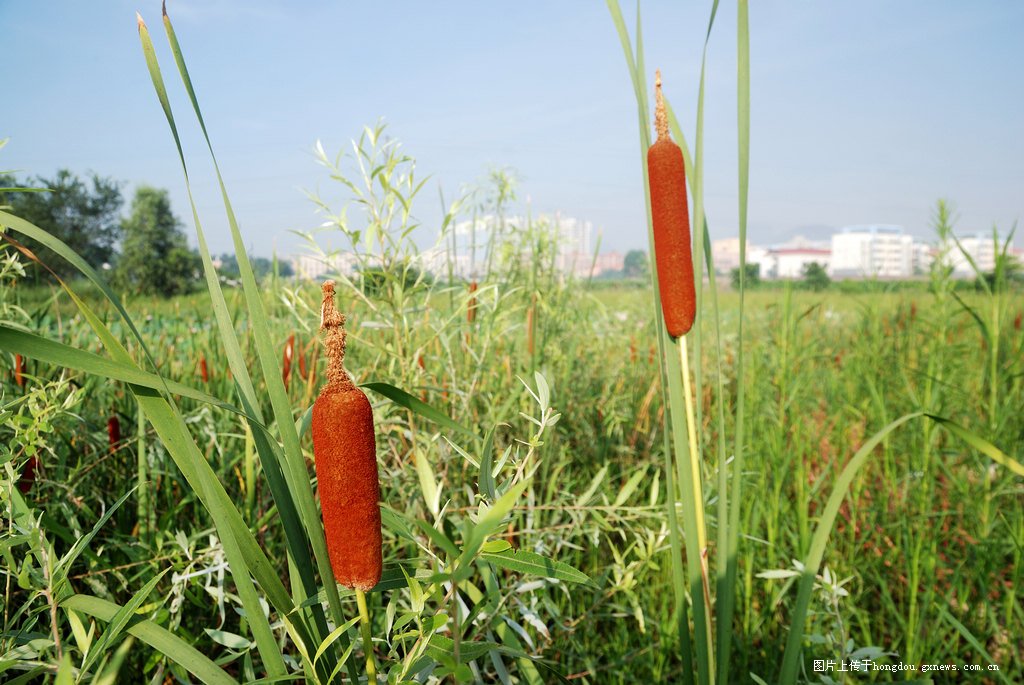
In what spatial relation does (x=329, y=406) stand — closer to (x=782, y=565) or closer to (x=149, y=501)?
(x=149, y=501)

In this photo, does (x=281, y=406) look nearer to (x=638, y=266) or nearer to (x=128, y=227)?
(x=638, y=266)

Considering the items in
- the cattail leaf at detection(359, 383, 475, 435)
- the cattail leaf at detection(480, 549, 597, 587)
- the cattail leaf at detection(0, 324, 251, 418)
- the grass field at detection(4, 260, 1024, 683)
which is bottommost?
the grass field at detection(4, 260, 1024, 683)

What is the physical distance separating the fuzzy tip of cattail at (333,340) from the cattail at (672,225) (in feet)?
1.50

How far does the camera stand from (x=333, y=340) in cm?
53

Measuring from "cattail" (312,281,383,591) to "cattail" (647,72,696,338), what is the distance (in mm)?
453

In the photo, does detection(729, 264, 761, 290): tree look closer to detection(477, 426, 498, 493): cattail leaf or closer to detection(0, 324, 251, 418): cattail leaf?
A: detection(477, 426, 498, 493): cattail leaf

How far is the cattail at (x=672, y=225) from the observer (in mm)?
819

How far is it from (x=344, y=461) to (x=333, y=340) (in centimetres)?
10

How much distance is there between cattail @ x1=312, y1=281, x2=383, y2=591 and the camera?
53cm

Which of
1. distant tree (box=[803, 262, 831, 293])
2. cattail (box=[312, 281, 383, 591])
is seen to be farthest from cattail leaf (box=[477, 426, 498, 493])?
distant tree (box=[803, 262, 831, 293])

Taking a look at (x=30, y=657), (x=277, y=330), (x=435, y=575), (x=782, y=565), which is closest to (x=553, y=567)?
(x=435, y=575)

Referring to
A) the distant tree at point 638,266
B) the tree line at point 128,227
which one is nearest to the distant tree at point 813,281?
the distant tree at point 638,266

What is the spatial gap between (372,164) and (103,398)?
1.38m

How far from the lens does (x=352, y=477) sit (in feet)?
1.80
